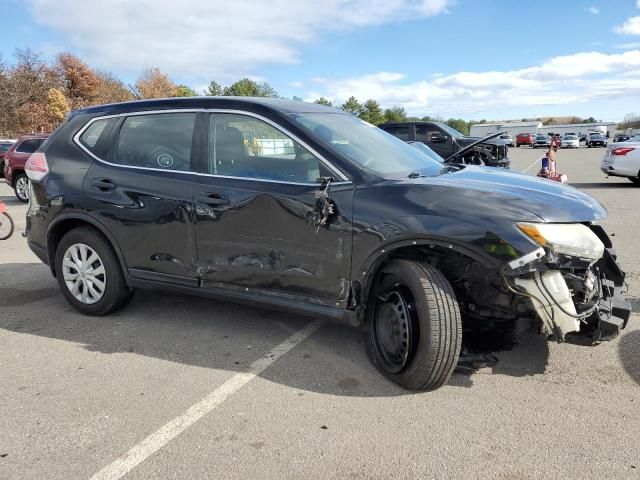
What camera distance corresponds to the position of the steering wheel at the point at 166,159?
419 centimetres

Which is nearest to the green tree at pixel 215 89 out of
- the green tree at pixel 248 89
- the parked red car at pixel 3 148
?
the green tree at pixel 248 89

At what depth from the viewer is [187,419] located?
3082mm

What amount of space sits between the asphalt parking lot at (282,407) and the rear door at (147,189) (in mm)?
654

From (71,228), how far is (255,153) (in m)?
2.03

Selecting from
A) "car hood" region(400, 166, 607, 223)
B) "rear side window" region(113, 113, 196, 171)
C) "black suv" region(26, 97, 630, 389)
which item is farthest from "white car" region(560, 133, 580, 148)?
"rear side window" region(113, 113, 196, 171)

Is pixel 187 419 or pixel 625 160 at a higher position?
pixel 625 160

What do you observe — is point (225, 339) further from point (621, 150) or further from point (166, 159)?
point (621, 150)

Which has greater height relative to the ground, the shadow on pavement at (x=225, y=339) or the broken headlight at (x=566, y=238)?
the broken headlight at (x=566, y=238)

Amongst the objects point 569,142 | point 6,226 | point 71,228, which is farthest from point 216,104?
point 569,142

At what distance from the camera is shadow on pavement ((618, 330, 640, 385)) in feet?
11.7

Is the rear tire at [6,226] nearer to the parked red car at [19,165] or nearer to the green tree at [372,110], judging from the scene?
the parked red car at [19,165]

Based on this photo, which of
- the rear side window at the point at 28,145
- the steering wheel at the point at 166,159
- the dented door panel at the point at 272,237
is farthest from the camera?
the rear side window at the point at 28,145

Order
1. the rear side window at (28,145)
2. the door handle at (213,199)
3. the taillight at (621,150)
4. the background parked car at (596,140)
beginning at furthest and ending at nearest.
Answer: the background parked car at (596,140) → the taillight at (621,150) → the rear side window at (28,145) → the door handle at (213,199)

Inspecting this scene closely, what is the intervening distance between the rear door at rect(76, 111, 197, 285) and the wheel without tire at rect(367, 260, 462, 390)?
160cm
